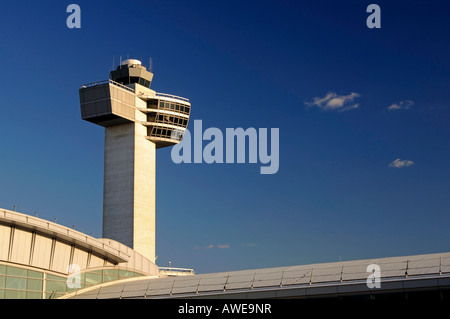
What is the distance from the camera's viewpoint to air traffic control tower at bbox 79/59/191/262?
4353 inches

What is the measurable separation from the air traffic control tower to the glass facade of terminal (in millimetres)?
48645

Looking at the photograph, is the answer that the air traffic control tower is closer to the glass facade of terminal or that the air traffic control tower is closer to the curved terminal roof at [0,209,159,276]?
the curved terminal roof at [0,209,159,276]

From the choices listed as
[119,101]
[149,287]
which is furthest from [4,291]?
[119,101]

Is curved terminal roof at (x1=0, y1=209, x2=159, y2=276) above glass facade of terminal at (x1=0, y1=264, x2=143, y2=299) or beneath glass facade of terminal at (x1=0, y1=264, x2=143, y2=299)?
above

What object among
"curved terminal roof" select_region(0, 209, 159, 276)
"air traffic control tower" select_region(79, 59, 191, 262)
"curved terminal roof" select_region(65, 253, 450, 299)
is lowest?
"curved terminal roof" select_region(65, 253, 450, 299)

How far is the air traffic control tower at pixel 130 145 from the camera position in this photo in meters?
111

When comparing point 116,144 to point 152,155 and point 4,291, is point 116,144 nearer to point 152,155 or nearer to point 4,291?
point 152,155

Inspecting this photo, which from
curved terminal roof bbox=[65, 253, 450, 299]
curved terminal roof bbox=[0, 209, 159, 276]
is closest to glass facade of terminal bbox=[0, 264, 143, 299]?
curved terminal roof bbox=[0, 209, 159, 276]

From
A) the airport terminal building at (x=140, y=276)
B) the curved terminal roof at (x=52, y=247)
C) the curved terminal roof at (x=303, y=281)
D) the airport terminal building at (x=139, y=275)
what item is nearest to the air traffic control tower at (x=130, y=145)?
the airport terminal building at (x=139, y=275)

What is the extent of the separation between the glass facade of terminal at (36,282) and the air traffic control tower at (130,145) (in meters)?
48.6

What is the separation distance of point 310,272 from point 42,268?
2547cm

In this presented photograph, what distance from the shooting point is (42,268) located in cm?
5584
